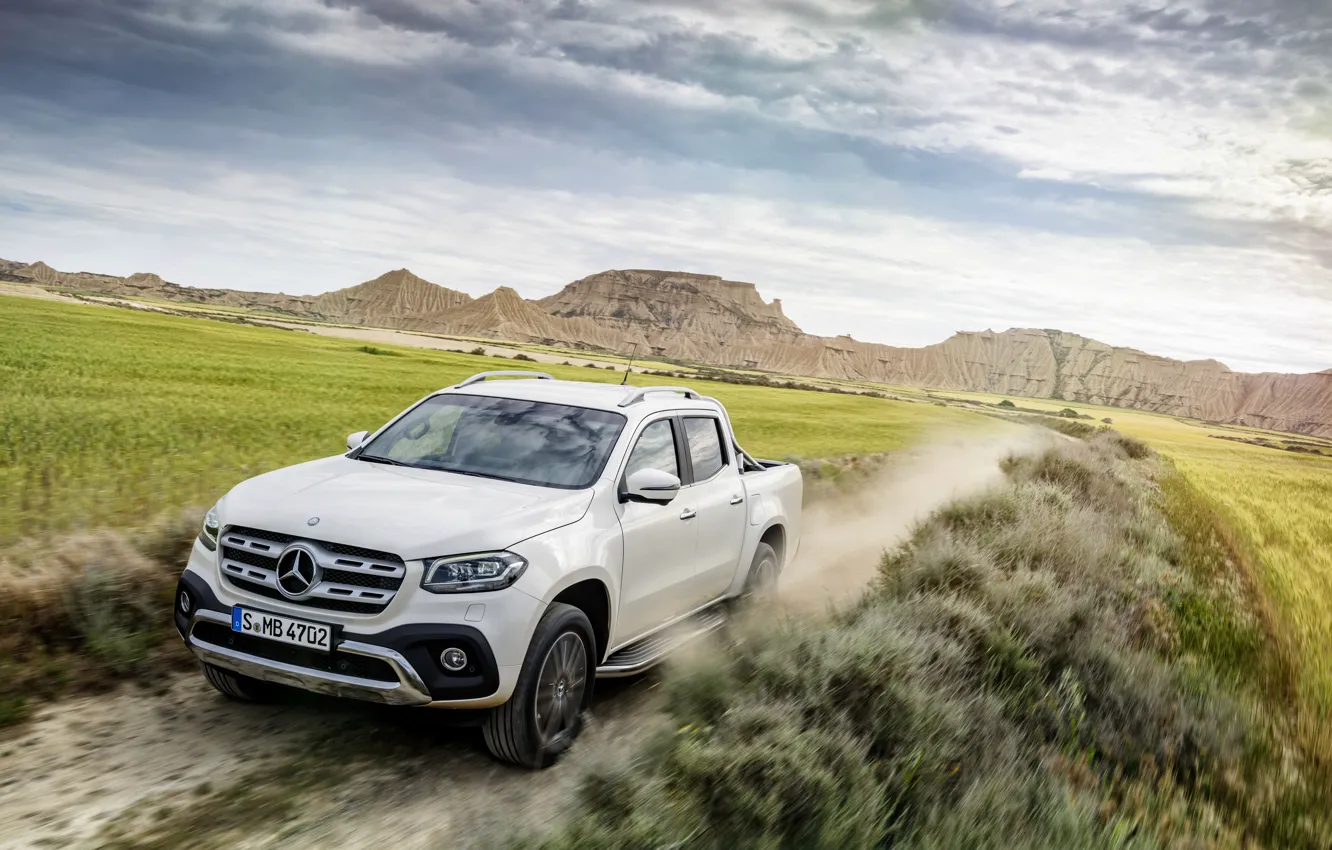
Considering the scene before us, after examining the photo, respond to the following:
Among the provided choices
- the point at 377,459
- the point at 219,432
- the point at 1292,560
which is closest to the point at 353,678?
the point at 377,459

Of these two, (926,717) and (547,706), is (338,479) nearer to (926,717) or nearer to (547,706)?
(547,706)

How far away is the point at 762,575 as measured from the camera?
755cm

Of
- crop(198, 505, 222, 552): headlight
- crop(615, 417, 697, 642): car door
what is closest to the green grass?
Answer: crop(615, 417, 697, 642): car door

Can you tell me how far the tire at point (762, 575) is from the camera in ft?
24.0

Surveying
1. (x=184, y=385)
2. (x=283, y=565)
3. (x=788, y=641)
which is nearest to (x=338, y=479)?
(x=283, y=565)

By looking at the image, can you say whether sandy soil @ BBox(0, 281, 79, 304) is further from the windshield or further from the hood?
the hood

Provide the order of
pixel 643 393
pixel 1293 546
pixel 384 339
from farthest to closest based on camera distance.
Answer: pixel 384 339, pixel 1293 546, pixel 643 393

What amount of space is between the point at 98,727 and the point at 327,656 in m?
1.53

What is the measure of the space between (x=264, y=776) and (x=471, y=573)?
1415mm

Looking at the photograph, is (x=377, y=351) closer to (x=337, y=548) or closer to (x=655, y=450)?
(x=655, y=450)

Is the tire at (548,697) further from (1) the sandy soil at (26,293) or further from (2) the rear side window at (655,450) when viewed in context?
(1) the sandy soil at (26,293)

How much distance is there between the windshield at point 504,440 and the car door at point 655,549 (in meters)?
0.29

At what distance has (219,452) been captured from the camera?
1284 cm

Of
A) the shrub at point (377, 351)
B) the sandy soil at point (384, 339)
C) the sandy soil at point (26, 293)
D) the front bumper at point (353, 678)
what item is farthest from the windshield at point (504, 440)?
the sandy soil at point (26, 293)
